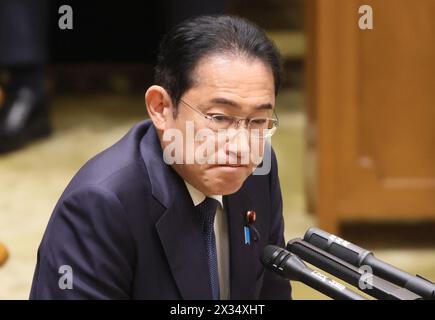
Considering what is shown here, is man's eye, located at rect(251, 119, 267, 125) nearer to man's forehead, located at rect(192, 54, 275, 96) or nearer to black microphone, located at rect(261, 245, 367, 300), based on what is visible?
man's forehead, located at rect(192, 54, 275, 96)

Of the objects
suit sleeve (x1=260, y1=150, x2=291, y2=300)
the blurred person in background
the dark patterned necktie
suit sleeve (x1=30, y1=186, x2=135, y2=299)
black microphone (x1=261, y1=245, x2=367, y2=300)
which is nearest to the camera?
black microphone (x1=261, y1=245, x2=367, y2=300)

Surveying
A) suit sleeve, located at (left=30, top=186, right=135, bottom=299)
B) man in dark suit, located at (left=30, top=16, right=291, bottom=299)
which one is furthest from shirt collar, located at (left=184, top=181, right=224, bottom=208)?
suit sleeve, located at (left=30, top=186, right=135, bottom=299)

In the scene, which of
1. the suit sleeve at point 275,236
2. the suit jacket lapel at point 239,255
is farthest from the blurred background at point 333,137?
the suit jacket lapel at point 239,255

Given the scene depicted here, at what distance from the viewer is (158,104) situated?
109 cm

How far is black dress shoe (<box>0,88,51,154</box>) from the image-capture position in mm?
2934

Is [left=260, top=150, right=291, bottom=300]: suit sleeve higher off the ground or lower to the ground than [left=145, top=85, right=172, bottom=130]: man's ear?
lower

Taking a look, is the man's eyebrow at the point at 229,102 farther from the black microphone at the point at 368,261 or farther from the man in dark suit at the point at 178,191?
the black microphone at the point at 368,261

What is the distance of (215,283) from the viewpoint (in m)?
1.12

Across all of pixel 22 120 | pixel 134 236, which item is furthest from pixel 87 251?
pixel 22 120

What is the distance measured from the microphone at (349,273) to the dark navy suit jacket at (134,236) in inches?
7.1

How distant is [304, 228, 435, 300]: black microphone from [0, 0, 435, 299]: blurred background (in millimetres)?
503

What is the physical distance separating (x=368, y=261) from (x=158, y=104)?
0.35 metres
